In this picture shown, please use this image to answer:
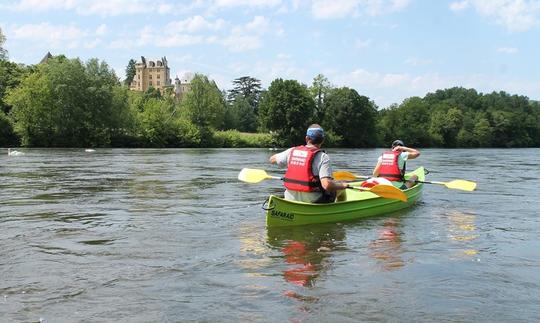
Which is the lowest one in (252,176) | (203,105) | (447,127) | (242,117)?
(252,176)

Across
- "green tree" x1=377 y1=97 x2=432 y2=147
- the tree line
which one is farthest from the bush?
"green tree" x1=377 y1=97 x2=432 y2=147

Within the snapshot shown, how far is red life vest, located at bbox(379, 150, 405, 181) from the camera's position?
12.4m

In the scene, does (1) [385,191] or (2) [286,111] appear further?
(2) [286,111]

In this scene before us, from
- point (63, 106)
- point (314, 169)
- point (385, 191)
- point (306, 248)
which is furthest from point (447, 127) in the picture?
point (306, 248)

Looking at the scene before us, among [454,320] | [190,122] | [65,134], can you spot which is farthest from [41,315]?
[190,122]

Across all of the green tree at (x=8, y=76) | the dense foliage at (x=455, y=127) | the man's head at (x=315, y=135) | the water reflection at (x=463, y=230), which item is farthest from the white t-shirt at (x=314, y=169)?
the dense foliage at (x=455, y=127)

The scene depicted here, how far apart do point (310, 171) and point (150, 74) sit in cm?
14999

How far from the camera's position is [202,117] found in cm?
7156

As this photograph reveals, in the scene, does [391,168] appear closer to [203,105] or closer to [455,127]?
[203,105]

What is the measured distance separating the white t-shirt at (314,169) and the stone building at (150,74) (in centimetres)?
14610

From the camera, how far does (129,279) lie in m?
5.69

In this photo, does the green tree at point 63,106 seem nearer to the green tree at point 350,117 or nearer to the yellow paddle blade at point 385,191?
the green tree at point 350,117

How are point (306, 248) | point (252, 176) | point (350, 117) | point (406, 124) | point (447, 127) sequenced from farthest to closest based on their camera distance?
1. point (406, 124)
2. point (447, 127)
3. point (350, 117)
4. point (252, 176)
5. point (306, 248)

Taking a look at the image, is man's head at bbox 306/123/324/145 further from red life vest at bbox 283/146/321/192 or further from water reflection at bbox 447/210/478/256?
water reflection at bbox 447/210/478/256
